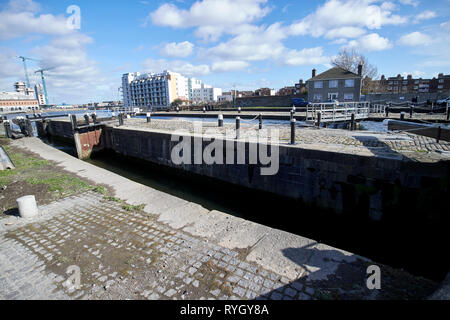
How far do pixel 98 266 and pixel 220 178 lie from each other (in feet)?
23.8

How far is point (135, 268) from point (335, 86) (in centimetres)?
4530

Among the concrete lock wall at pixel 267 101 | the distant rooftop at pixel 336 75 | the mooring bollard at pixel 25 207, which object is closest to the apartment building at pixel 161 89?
the concrete lock wall at pixel 267 101

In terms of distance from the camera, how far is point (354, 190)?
22.7ft

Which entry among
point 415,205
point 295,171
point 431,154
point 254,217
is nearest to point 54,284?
point 254,217

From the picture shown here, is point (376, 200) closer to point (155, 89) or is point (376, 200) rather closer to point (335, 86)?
point (335, 86)

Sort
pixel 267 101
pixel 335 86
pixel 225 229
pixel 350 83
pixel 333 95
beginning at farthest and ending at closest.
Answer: pixel 267 101 → pixel 333 95 → pixel 335 86 → pixel 350 83 → pixel 225 229

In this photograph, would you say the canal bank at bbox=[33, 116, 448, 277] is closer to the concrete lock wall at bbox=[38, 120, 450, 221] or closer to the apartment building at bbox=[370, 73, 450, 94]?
the concrete lock wall at bbox=[38, 120, 450, 221]

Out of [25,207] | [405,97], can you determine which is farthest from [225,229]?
[405,97]

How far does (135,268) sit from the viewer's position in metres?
3.76

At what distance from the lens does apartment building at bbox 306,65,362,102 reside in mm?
40125

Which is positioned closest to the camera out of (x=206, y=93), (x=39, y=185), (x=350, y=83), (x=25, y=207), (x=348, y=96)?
(x=25, y=207)

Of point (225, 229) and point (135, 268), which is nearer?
point (135, 268)

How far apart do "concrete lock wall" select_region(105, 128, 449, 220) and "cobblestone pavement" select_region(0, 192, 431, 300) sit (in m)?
3.49
